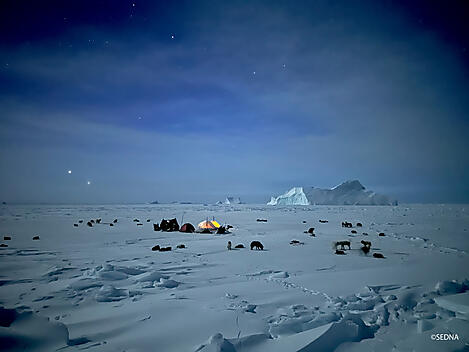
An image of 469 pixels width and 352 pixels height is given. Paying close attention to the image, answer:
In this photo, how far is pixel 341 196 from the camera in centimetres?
13838

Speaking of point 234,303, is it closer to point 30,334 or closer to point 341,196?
point 30,334

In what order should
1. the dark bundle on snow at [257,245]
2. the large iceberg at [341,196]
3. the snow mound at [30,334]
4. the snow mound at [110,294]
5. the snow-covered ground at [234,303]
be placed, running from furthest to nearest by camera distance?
the large iceberg at [341,196] → the dark bundle on snow at [257,245] → the snow mound at [110,294] → the snow-covered ground at [234,303] → the snow mound at [30,334]

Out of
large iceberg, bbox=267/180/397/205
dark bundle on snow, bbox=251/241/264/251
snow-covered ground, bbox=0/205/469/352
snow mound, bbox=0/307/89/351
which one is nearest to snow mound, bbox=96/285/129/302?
snow-covered ground, bbox=0/205/469/352

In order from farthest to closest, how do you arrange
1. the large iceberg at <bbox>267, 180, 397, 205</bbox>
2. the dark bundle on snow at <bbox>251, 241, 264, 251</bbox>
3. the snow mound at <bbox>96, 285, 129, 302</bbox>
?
the large iceberg at <bbox>267, 180, 397, 205</bbox> → the dark bundle on snow at <bbox>251, 241, 264, 251</bbox> → the snow mound at <bbox>96, 285, 129, 302</bbox>

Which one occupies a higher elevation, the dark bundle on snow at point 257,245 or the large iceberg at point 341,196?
the large iceberg at point 341,196

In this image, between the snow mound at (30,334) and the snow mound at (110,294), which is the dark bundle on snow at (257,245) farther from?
the snow mound at (30,334)

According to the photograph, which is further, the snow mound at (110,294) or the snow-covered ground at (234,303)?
the snow mound at (110,294)

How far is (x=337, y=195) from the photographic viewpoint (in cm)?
13900

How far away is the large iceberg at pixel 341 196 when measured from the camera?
13150 cm

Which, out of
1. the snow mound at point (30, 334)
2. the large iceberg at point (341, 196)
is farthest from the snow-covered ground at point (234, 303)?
the large iceberg at point (341, 196)

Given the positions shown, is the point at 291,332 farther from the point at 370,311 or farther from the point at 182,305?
the point at 182,305

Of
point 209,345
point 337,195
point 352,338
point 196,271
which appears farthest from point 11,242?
point 337,195

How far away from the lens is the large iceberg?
132m

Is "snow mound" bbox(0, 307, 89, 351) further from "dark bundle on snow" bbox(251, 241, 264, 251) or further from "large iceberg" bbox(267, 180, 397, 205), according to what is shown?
"large iceberg" bbox(267, 180, 397, 205)
